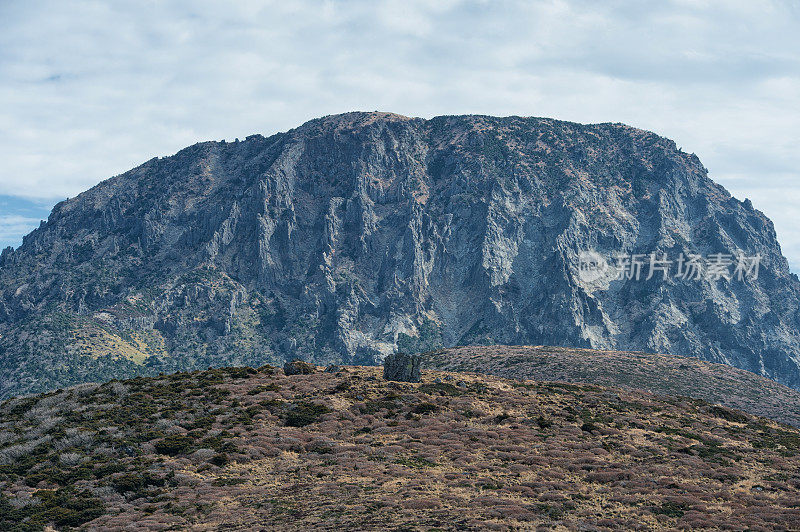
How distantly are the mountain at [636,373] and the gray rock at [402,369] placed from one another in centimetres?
5296

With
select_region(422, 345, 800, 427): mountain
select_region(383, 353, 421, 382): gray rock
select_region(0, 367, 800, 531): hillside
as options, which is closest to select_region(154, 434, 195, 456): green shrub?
select_region(0, 367, 800, 531): hillside

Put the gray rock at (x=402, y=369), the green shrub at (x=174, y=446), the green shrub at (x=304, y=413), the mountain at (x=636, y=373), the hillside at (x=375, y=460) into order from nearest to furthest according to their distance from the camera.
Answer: the hillside at (x=375, y=460) < the green shrub at (x=174, y=446) < the green shrub at (x=304, y=413) < the gray rock at (x=402, y=369) < the mountain at (x=636, y=373)

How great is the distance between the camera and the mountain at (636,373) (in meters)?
127

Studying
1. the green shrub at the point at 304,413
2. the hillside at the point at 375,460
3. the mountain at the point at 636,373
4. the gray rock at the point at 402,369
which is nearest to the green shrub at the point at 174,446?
the hillside at the point at 375,460

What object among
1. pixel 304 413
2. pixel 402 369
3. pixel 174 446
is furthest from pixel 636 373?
pixel 174 446

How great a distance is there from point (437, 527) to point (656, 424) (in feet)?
135

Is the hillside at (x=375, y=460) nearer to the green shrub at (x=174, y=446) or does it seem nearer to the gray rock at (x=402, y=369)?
the green shrub at (x=174, y=446)

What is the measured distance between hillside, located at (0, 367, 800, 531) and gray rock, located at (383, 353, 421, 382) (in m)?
2.99

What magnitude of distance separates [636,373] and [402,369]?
273 feet

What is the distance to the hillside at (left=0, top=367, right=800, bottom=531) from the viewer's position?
1507 inches

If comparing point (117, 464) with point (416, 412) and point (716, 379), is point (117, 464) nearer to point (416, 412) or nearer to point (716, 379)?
point (416, 412)

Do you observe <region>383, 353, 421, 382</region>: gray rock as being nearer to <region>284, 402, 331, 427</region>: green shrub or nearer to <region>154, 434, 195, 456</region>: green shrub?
<region>284, 402, 331, 427</region>: green shrub

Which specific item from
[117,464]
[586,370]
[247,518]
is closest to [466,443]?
[247,518]

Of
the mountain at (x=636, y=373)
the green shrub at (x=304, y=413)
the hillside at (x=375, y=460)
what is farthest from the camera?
the mountain at (x=636, y=373)
